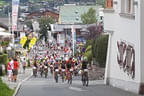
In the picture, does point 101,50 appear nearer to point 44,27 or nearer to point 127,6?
point 127,6

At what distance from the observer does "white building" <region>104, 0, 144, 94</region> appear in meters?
22.7

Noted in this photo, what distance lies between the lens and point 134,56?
2389cm

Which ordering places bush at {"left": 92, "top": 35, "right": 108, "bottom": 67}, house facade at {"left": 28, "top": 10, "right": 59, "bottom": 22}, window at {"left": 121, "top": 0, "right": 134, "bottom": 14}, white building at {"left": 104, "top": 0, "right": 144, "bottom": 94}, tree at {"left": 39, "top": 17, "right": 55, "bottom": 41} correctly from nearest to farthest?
white building at {"left": 104, "top": 0, "right": 144, "bottom": 94} < window at {"left": 121, "top": 0, "right": 134, "bottom": 14} < bush at {"left": 92, "top": 35, "right": 108, "bottom": 67} < tree at {"left": 39, "top": 17, "right": 55, "bottom": 41} < house facade at {"left": 28, "top": 10, "right": 59, "bottom": 22}

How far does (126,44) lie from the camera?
2642 cm

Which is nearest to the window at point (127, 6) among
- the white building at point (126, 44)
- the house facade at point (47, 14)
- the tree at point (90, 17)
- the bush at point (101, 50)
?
the white building at point (126, 44)

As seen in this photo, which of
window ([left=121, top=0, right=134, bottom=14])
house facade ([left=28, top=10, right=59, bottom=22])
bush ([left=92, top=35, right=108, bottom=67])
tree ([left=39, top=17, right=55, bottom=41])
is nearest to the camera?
window ([left=121, top=0, right=134, bottom=14])

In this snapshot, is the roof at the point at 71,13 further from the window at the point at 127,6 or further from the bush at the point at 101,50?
the window at the point at 127,6

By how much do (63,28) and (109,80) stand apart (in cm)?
10017

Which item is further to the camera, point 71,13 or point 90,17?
point 71,13

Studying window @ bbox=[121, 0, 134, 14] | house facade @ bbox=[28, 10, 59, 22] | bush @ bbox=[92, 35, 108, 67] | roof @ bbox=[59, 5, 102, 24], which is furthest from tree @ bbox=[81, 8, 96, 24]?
window @ bbox=[121, 0, 134, 14]

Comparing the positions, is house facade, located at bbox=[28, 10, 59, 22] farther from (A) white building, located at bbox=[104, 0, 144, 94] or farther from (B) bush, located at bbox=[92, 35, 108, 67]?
(A) white building, located at bbox=[104, 0, 144, 94]

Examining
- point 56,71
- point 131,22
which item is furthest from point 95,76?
point 131,22

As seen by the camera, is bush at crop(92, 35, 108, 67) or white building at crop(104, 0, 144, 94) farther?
bush at crop(92, 35, 108, 67)

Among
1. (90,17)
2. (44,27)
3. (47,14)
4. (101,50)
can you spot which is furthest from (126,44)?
(47,14)
